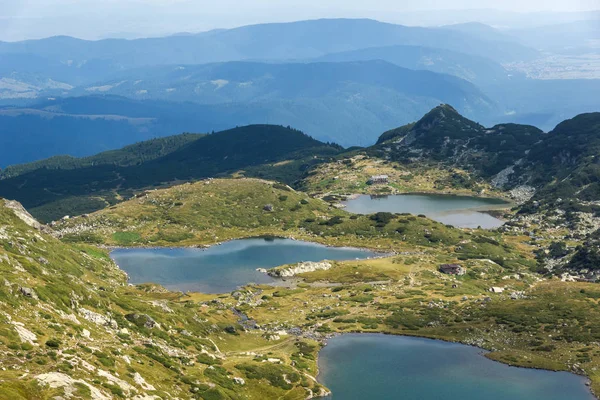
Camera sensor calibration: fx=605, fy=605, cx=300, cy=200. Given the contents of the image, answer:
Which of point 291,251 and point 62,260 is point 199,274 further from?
point 62,260

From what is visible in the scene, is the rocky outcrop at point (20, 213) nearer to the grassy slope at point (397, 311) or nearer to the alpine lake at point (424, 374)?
the grassy slope at point (397, 311)

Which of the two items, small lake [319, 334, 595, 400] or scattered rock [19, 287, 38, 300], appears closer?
scattered rock [19, 287, 38, 300]

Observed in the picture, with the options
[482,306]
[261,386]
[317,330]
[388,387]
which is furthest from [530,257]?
[261,386]

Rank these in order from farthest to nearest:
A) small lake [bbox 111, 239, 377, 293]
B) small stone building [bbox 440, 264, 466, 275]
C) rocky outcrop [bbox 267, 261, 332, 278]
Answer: rocky outcrop [bbox 267, 261, 332, 278] → small stone building [bbox 440, 264, 466, 275] → small lake [bbox 111, 239, 377, 293]

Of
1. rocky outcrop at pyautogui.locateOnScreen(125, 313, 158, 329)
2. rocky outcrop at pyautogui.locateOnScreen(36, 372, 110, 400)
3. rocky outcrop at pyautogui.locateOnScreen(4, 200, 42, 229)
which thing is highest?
rocky outcrop at pyautogui.locateOnScreen(36, 372, 110, 400)

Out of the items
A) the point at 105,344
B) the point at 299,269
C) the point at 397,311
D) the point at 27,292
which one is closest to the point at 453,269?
the point at 397,311

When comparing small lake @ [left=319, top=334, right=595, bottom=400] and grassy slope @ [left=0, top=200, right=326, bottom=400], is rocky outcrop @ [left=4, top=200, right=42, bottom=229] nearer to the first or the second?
grassy slope @ [left=0, top=200, right=326, bottom=400]

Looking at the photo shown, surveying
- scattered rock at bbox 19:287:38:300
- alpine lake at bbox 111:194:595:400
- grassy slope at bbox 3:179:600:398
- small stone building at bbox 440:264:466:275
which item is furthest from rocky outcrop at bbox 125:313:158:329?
small stone building at bbox 440:264:466:275
